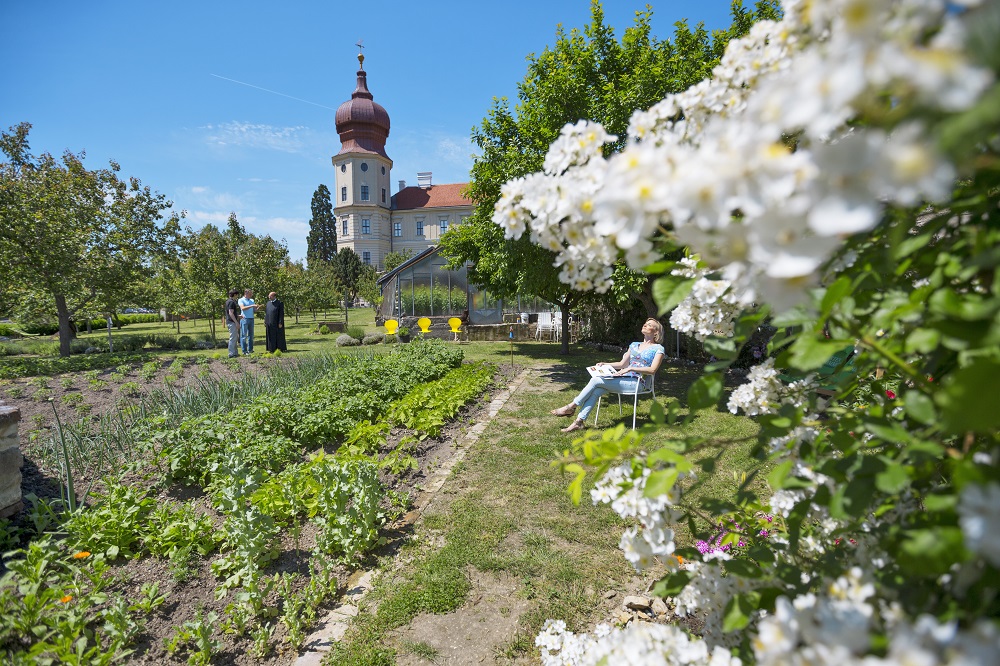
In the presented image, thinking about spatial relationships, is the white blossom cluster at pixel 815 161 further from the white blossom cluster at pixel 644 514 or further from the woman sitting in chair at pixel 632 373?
the woman sitting in chair at pixel 632 373

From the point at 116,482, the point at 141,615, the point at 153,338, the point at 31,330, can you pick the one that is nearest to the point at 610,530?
the point at 141,615

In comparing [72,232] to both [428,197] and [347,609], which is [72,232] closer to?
[347,609]

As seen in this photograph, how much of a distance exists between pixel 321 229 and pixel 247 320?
133 ft

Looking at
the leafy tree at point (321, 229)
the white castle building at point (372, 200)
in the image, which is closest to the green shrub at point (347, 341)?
the white castle building at point (372, 200)

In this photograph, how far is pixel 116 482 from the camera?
3.26m

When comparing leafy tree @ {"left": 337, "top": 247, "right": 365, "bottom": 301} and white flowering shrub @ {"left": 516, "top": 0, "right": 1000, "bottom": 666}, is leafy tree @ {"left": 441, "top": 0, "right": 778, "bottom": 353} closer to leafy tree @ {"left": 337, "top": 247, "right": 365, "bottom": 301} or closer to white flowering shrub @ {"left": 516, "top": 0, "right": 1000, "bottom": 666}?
white flowering shrub @ {"left": 516, "top": 0, "right": 1000, "bottom": 666}

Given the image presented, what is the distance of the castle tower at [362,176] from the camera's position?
1839 inches

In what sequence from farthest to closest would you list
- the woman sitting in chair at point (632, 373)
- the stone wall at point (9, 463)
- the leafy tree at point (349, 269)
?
the leafy tree at point (349, 269)
the woman sitting in chair at point (632, 373)
the stone wall at point (9, 463)

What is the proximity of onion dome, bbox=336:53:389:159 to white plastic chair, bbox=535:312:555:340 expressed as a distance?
122 ft

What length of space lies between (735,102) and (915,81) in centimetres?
78

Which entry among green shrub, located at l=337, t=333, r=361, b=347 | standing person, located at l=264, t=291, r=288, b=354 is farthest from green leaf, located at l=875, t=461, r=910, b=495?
green shrub, located at l=337, t=333, r=361, b=347

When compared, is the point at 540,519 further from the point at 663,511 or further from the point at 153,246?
the point at 153,246

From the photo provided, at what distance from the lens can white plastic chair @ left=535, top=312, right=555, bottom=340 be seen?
16438mm

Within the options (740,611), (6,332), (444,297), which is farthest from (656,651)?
(6,332)
